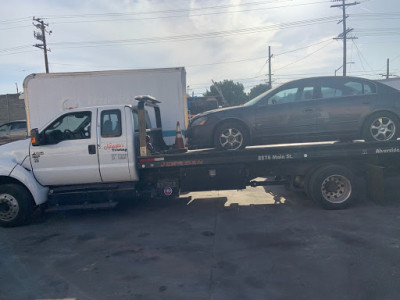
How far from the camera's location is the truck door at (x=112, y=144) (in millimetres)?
5922

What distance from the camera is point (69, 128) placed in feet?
20.0

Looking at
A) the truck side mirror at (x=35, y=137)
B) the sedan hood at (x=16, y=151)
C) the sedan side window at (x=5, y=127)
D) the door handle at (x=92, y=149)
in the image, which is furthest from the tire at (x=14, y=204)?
the sedan side window at (x=5, y=127)

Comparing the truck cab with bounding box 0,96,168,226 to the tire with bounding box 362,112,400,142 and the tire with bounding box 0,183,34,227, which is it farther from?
the tire with bounding box 362,112,400,142

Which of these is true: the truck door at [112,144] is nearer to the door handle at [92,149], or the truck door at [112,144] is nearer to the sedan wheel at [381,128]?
the door handle at [92,149]

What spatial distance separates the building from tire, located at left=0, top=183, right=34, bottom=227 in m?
22.9

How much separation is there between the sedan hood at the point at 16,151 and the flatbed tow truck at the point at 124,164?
0.06 ft

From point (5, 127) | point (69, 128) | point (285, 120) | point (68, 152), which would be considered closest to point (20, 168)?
point (68, 152)

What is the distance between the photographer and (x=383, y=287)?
10.9ft

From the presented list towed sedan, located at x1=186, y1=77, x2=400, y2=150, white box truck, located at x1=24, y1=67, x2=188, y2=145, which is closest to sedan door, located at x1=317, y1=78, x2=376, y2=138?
towed sedan, located at x1=186, y1=77, x2=400, y2=150

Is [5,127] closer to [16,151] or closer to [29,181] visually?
[16,151]

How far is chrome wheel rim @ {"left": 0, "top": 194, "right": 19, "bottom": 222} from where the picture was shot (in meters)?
5.89

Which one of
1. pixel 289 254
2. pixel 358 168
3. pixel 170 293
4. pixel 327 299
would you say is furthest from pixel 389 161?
pixel 170 293

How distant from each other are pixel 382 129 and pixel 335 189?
1545 mm

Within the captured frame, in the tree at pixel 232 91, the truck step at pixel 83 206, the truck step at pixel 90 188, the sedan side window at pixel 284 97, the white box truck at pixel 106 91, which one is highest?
the tree at pixel 232 91
